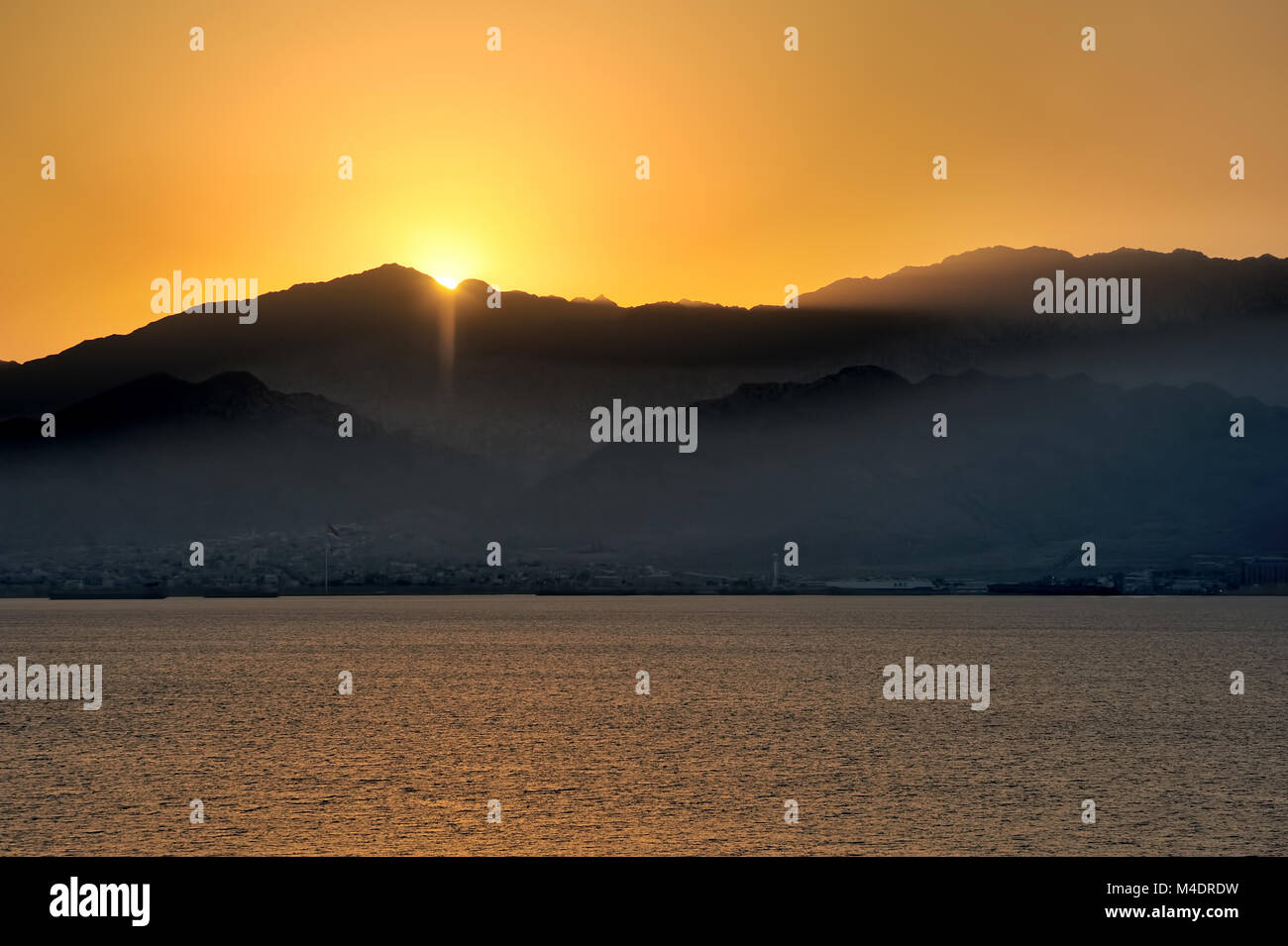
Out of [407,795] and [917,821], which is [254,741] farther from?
[917,821]

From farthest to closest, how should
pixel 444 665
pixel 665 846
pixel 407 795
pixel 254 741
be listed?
pixel 444 665 < pixel 254 741 < pixel 407 795 < pixel 665 846

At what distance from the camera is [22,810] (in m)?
57.5

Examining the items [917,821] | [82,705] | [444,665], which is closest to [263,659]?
[444,665]

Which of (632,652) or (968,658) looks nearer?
(968,658)

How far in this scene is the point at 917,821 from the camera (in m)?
55.6

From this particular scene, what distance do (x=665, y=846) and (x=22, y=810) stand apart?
88.0 feet
